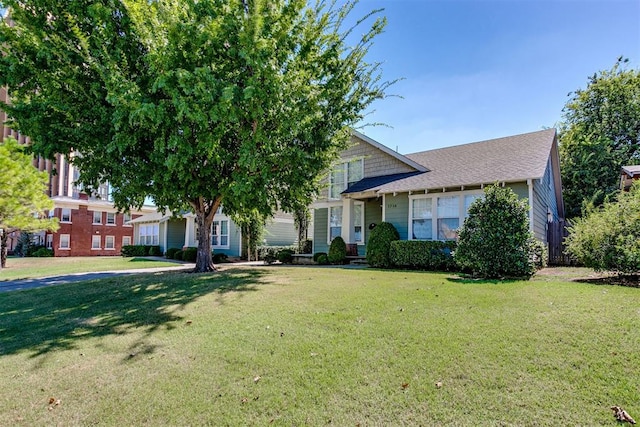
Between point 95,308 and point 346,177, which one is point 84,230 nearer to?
point 346,177

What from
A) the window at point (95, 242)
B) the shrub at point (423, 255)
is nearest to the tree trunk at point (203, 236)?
the shrub at point (423, 255)

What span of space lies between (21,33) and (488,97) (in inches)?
686

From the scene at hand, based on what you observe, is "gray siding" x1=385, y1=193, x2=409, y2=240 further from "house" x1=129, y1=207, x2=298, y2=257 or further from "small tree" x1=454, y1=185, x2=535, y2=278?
"house" x1=129, y1=207, x2=298, y2=257

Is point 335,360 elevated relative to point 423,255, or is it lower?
lower

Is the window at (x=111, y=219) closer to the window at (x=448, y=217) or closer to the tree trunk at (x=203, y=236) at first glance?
the tree trunk at (x=203, y=236)

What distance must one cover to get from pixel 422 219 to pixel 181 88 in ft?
33.5

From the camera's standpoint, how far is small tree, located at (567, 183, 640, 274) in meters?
7.96

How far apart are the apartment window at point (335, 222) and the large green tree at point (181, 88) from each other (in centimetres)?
718

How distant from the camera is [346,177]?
18703 mm

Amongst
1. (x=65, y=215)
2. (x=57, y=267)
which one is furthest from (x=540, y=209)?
(x=65, y=215)

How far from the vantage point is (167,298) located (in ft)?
25.3

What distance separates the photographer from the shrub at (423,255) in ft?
41.0

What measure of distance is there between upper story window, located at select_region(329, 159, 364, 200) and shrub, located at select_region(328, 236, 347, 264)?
292 centimetres

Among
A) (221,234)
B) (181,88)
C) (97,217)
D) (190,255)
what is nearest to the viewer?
(181,88)
